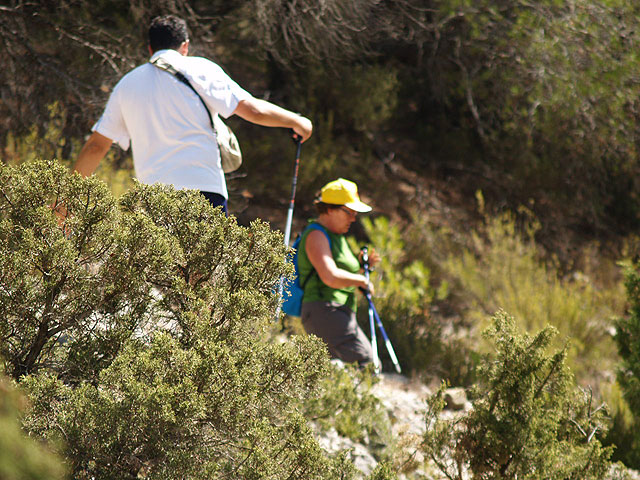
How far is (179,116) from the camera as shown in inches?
123

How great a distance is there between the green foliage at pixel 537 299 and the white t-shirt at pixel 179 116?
3.55 meters

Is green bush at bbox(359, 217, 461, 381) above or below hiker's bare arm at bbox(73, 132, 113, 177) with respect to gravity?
below

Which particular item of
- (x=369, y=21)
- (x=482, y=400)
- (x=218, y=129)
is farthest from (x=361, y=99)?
(x=482, y=400)

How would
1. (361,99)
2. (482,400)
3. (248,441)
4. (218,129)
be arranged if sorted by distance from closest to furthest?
(248,441) → (482,400) → (218,129) → (361,99)

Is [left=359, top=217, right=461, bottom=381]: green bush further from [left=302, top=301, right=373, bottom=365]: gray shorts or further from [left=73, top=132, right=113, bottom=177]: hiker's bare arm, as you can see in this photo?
[left=73, top=132, right=113, bottom=177]: hiker's bare arm

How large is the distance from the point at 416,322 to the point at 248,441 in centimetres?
442

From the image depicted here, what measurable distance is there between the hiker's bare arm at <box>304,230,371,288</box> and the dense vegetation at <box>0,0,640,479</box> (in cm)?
65

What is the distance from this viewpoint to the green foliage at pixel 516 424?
8.25 feet

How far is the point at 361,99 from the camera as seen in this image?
870 cm

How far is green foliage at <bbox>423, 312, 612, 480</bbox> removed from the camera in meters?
2.52

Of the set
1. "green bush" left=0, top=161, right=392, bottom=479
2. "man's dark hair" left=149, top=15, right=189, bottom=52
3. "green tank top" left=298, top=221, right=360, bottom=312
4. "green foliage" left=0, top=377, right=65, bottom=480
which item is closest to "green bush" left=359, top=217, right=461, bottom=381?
"green tank top" left=298, top=221, right=360, bottom=312

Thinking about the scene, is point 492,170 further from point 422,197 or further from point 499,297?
point 499,297

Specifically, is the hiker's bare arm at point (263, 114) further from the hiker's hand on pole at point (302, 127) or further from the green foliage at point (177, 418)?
the green foliage at point (177, 418)

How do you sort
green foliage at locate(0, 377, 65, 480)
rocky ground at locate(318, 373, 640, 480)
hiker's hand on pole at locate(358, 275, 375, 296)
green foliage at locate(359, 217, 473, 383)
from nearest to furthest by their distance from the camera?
green foliage at locate(0, 377, 65, 480) → rocky ground at locate(318, 373, 640, 480) → hiker's hand on pole at locate(358, 275, 375, 296) → green foliage at locate(359, 217, 473, 383)
